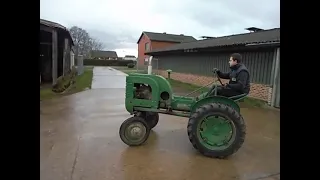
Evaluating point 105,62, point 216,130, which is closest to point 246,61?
point 216,130

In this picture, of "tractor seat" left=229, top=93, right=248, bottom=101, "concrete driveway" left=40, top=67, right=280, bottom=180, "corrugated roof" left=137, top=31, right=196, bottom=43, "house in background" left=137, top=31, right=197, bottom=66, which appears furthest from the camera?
"corrugated roof" left=137, top=31, right=196, bottom=43

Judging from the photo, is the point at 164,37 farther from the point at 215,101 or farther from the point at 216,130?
the point at 216,130

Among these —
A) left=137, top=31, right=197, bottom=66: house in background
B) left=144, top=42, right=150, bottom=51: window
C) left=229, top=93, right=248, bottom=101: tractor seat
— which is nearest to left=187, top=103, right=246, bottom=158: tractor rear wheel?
left=229, top=93, right=248, bottom=101: tractor seat

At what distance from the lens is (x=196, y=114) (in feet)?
13.5

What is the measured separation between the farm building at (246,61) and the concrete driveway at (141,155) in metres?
1.82

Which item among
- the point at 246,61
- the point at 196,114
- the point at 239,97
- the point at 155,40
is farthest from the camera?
the point at 155,40

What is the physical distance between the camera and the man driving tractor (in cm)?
425

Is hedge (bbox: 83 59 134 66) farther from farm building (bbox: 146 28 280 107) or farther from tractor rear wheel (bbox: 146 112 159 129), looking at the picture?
tractor rear wheel (bbox: 146 112 159 129)

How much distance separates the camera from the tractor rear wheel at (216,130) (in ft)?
13.3

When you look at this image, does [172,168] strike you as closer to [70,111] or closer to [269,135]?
[269,135]

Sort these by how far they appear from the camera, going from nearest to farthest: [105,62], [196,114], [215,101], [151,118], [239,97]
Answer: [196,114]
[215,101]
[239,97]
[151,118]
[105,62]

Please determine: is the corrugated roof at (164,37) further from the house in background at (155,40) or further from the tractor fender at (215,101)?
the tractor fender at (215,101)

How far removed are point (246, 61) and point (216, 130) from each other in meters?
7.27
